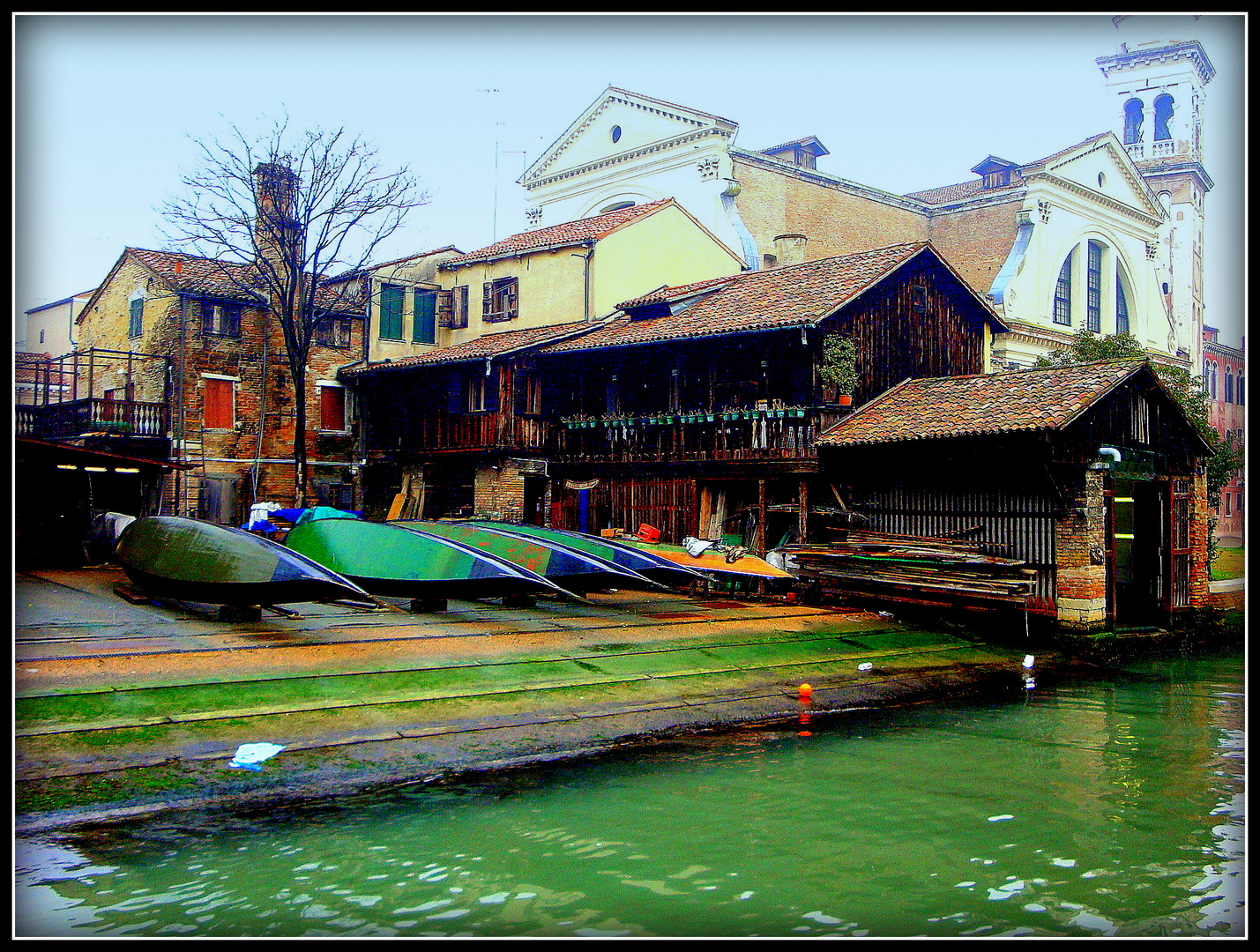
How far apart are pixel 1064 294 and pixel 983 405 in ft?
61.6

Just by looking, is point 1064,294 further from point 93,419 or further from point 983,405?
point 93,419

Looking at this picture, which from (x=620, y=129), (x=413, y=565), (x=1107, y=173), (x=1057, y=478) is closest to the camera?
(x=413, y=565)

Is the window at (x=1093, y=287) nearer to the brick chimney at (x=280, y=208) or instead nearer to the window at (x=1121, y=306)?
the window at (x=1121, y=306)

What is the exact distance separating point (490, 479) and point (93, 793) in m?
18.6

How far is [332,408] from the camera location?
31.4 metres

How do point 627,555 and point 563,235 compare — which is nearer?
point 627,555

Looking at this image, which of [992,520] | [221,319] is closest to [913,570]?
[992,520]

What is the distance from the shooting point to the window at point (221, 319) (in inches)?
1143

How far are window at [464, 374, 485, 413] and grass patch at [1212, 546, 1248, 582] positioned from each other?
1886 cm

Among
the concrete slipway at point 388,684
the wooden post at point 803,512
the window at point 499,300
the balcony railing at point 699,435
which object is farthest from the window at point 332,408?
the wooden post at point 803,512

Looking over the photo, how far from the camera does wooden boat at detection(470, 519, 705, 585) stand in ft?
59.2

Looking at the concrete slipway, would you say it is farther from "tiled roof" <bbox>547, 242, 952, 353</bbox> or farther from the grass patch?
the grass patch

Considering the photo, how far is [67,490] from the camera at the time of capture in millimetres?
20438

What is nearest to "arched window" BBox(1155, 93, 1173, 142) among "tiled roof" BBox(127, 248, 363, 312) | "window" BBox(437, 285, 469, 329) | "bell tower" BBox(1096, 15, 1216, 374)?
"bell tower" BBox(1096, 15, 1216, 374)
